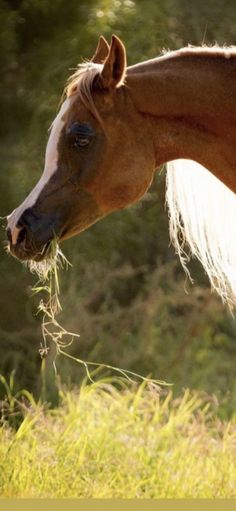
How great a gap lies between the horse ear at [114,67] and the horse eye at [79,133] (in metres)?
0.16

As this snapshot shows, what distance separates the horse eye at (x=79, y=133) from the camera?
5.05 metres

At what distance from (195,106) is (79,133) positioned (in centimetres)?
43

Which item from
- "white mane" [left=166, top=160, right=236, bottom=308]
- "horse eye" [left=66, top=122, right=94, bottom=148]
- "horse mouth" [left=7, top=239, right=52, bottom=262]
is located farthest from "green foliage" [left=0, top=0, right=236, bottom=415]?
"horse eye" [left=66, top=122, right=94, bottom=148]

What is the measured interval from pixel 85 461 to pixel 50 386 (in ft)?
8.39

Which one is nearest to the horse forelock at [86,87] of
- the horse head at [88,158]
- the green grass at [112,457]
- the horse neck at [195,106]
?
the horse head at [88,158]

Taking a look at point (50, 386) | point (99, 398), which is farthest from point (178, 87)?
point (50, 386)

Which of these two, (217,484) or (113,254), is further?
(113,254)

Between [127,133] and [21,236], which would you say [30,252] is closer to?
[21,236]

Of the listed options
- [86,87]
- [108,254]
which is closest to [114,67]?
[86,87]

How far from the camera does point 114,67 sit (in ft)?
16.4

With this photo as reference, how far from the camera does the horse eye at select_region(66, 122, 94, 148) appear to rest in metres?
5.05

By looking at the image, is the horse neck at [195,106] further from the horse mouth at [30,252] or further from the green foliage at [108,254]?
the green foliage at [108,254]

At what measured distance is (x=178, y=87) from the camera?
5086 millimetres

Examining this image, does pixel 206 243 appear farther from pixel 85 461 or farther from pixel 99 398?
pixel 99 398
